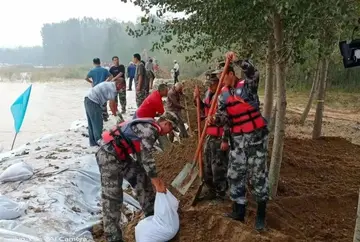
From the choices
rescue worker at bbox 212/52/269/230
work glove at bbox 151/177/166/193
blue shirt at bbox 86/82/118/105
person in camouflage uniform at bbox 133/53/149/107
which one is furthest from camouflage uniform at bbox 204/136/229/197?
person in camouflage uniform at bbox 133/53/149/107

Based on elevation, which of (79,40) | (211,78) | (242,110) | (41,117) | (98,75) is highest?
(79,40)

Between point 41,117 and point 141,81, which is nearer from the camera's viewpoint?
point 141,81

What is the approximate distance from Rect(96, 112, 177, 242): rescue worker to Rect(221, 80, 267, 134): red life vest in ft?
1.98

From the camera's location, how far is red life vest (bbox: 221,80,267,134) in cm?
420

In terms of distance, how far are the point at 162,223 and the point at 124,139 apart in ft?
2.98

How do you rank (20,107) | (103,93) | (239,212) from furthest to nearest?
(20,107) < (103,93) < (239,212)

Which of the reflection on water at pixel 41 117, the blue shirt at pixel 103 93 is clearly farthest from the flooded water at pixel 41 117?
the blue shirt at pixel 103 93

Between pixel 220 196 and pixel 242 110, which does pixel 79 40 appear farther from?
pixel 242 110

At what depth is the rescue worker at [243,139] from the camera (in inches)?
166

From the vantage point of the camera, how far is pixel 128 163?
4.47 metres

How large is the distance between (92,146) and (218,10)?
185 inches

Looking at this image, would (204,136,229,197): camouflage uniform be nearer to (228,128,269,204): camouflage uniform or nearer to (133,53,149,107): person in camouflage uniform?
(228,128,269,204): camouflage uniform

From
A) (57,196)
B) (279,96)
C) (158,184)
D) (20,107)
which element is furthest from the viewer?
(20,107)

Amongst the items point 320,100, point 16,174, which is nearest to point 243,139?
point 16,174
